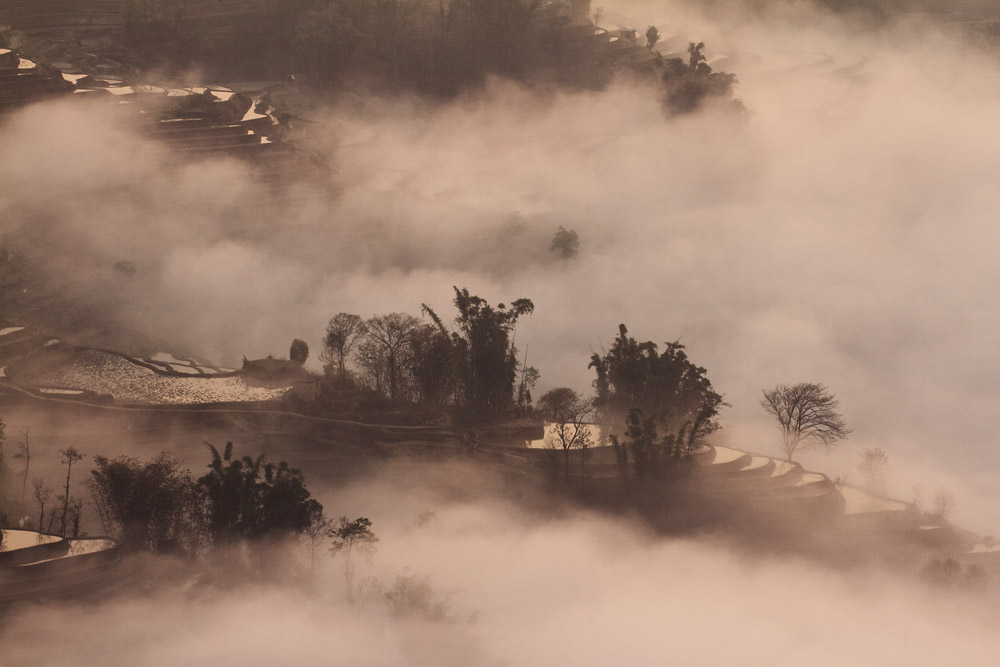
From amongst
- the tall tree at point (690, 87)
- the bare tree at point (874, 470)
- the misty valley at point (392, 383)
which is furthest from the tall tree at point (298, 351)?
the tall tree at point (690, 87)

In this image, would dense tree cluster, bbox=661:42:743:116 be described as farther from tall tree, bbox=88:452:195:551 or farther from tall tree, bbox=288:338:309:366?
tall tree, bbox=88:452:195:551

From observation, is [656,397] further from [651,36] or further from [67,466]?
[651,36]

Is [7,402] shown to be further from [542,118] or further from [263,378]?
[542,118]

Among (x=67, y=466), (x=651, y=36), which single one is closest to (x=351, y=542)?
(x=67, y=466)

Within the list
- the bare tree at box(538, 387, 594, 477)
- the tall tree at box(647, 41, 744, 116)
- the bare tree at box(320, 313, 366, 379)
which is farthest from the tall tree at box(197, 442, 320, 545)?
the tall tree at box(647, 41, 744, 116)

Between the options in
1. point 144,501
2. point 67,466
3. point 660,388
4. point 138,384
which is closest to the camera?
point 144,501
